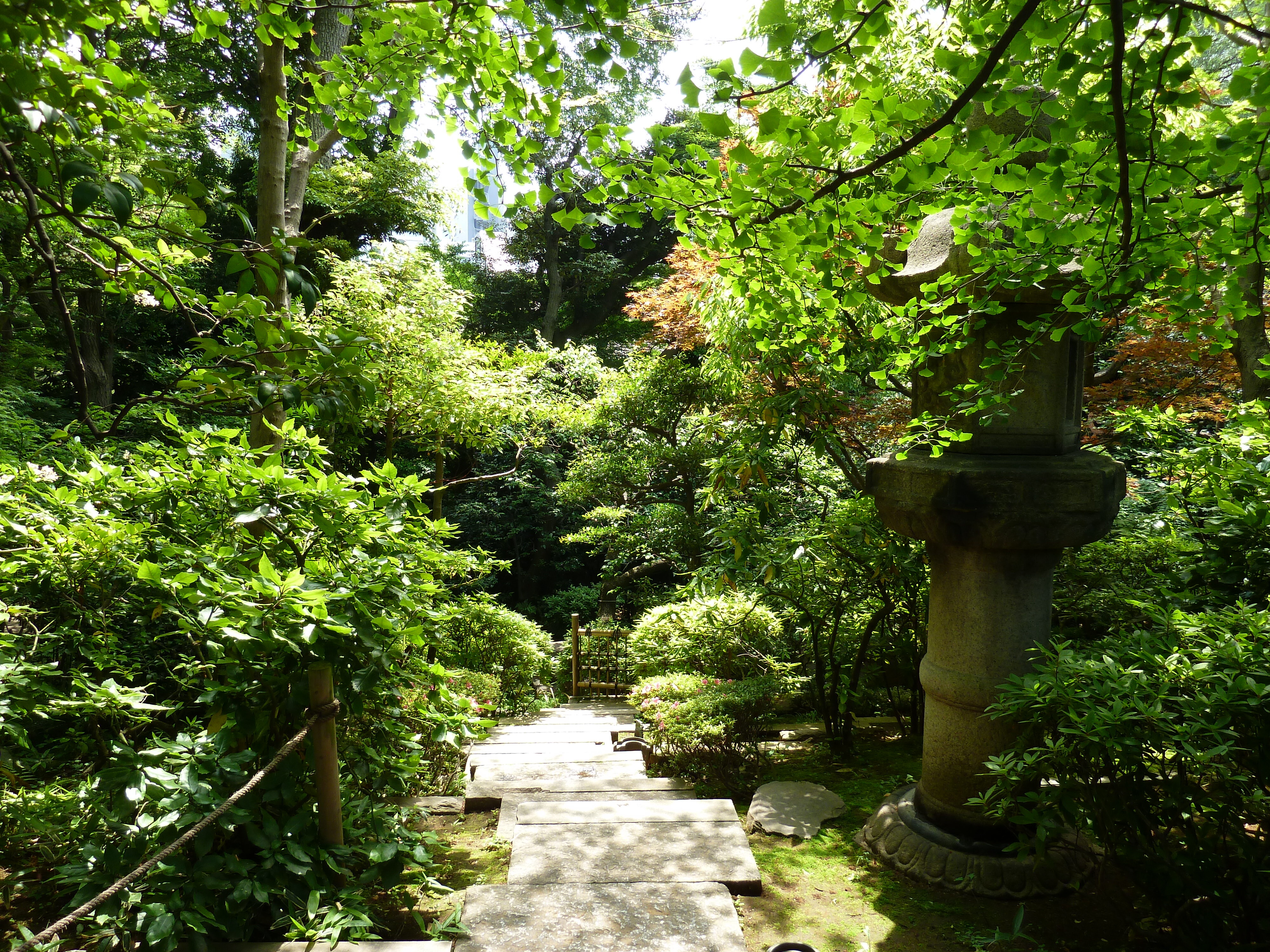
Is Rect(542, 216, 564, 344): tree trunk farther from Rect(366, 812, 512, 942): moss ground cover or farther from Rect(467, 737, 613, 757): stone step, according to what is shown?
Rect(366, 812, 512, 942): moss ground cover

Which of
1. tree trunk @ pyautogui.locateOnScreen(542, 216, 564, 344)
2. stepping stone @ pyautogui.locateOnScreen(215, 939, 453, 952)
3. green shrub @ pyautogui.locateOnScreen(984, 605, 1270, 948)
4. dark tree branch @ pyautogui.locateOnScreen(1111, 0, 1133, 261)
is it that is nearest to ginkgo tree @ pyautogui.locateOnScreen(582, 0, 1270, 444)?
dark tree branch @ pyautogui.locateOnScreen(1111, 0, 1133, 261)

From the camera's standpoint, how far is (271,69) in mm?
3785

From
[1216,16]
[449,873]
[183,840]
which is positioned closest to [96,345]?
[449,873]

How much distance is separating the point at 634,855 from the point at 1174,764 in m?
1.86

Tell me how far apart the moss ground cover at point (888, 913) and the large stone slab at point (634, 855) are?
24 centimetres

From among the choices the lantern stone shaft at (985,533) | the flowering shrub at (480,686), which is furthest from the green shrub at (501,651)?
the lantern stone shaft at (985,533)

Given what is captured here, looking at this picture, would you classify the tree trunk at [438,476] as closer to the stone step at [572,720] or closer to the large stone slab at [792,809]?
the stone step at [572,720]

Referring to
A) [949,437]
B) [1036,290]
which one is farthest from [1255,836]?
[1036,290]

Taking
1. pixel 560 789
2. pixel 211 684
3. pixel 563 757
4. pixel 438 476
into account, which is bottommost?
pixel 563 757

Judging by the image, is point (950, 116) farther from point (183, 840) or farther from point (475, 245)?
point (475, 245)

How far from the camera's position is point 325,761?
2156 millimetres

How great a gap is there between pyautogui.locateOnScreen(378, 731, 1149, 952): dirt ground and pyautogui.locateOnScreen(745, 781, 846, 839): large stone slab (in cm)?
6

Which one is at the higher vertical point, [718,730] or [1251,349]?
[1251,349]

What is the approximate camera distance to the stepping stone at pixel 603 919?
82.9 inches
